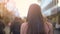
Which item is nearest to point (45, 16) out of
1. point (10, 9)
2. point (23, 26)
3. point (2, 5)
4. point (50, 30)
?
point (50, 30)

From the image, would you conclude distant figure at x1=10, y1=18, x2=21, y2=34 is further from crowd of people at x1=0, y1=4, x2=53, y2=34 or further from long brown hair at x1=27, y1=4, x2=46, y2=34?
long brown hair at x1=27, y1=4, x2=46, y2=34

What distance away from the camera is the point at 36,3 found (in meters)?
1.84

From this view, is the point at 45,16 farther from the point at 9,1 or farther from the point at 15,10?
the point at 9,1

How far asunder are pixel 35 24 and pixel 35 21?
1.7 inches

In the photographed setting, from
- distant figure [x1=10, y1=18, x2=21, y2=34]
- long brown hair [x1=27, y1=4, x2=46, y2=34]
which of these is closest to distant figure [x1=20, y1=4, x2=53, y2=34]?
long brown hair [x1=27, y1=4, x2=46, y2=34]

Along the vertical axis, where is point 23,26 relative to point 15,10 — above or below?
below

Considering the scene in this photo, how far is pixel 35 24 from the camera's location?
1766mm

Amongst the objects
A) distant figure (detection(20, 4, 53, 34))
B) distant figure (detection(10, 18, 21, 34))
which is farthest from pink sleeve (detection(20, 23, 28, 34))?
distant figure (detection(10, 18, 21, 34))

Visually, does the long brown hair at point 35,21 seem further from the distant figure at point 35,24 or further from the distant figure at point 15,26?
the distant figure at point 15,26

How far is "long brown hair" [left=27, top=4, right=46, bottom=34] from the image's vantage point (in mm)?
1733

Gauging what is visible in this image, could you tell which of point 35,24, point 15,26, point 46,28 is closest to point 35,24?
point 35,24

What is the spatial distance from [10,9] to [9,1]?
11cm

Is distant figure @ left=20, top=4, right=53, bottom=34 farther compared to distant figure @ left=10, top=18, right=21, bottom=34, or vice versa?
distant figure @ left=10, top=18, right=21, bottom=34

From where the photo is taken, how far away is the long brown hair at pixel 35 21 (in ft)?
5.69
